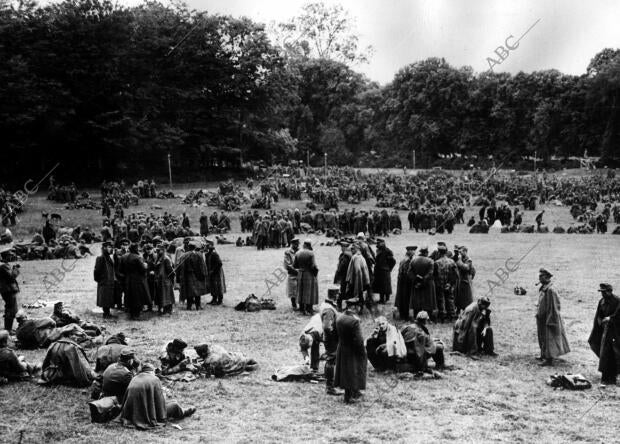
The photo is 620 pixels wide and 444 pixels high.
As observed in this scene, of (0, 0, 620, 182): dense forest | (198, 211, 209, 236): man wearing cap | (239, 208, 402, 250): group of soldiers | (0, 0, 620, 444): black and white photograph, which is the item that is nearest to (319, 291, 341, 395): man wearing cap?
(0, 0, 620, 444): black and white photograph

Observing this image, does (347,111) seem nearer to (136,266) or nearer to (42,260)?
(42,260)

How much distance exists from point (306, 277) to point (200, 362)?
4.34 meters

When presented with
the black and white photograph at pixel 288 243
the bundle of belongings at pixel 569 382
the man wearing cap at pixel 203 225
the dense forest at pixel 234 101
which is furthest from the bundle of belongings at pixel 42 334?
the dense forest at pixel 234 101

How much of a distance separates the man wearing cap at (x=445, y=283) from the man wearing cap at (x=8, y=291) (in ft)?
28.5

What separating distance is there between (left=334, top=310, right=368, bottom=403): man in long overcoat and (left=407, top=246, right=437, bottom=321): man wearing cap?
486cm

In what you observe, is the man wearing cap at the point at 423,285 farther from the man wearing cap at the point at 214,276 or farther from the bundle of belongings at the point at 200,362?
the man wearing cap at the point at 214,276

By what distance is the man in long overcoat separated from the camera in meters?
9.52

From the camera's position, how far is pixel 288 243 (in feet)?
93.5

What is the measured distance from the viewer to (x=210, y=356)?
36.2 ft

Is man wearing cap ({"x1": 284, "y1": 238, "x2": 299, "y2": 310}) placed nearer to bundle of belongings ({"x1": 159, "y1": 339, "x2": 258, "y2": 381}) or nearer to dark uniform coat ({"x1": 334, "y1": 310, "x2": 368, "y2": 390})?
bundle of belongings ({"x1": 159, "y1": 339, "x2": 258, "y2": 381})

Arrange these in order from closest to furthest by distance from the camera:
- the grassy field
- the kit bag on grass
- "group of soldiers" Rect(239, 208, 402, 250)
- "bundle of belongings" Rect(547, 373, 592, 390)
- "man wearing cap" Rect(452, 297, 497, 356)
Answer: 1. the grassy field
2. the kit bag on grass
3. "bundle of belongings" Rect(547, 373, 592, 390)
4. "man wearing cap" Rect(452, 297, 497, 356)
5. "group of soldiers" Rect(239, 208, 402, 250)

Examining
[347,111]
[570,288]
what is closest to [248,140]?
[347,111]

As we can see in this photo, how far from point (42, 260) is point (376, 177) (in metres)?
35.7

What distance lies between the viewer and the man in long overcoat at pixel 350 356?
9523mm
